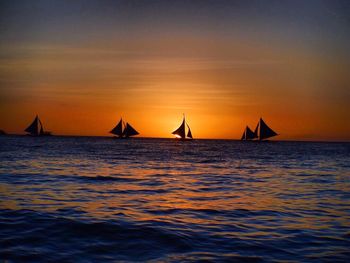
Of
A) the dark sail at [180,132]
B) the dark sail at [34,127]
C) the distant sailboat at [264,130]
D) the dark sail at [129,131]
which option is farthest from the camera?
the dark sail at [129,131]

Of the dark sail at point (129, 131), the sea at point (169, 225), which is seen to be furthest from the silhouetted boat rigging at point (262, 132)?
the sea at point (169, 225)

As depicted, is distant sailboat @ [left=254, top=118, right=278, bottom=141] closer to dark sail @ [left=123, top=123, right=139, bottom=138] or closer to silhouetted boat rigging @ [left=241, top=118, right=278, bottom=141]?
silhouetted boat rigging @ [left=241, top=118, right=278, bottom=141]

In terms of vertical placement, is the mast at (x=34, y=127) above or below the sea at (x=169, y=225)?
above

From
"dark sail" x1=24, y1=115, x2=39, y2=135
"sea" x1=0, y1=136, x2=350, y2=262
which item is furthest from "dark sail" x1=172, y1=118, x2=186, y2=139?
"sea" x1=0, y1=136, x2=350, y2=262

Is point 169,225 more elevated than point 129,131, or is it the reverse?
point 129,131

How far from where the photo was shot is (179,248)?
7.49m

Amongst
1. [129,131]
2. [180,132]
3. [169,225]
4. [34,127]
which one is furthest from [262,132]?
[169,225]

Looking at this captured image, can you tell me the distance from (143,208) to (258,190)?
21.1 ft

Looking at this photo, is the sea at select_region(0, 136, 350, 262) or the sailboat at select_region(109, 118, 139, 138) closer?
the sea at select_region(0, 136, 350, 262)

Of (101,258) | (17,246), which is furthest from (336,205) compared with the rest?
(17,246)

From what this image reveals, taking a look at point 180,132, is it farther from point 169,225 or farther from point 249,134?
point 169,225

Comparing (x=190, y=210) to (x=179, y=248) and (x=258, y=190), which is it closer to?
(x=179, y=248)

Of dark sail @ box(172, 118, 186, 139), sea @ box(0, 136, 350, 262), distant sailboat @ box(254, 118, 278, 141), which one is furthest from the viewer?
dark sail @ box(172, 118, 186, 139)

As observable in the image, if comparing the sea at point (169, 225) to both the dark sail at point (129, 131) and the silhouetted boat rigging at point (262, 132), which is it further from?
the dark sail at point (129, 131)
